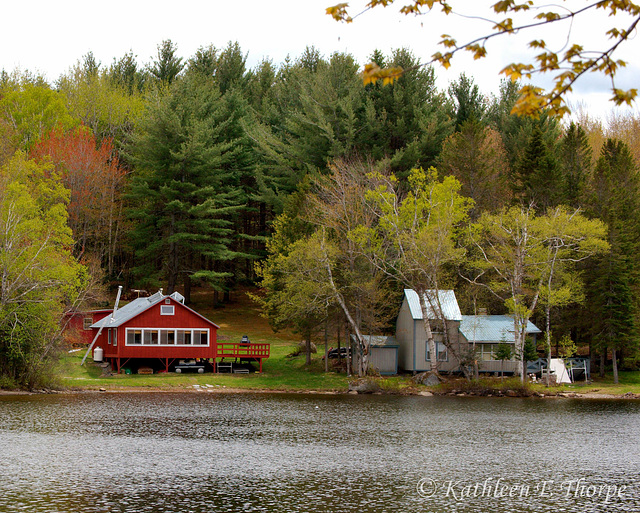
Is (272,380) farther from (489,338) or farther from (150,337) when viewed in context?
(489,338)

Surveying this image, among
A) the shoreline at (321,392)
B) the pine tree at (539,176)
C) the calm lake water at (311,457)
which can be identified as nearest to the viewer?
the calm lake water at (311,457)

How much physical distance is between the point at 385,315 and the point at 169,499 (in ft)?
117

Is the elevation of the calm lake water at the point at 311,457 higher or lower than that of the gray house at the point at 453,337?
lower

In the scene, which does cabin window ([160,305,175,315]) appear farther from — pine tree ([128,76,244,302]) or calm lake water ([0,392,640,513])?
calm lake water ([0,392,640,513])

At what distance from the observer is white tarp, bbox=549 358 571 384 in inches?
1778

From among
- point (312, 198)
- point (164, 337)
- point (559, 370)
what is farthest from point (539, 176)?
point (164, 337)

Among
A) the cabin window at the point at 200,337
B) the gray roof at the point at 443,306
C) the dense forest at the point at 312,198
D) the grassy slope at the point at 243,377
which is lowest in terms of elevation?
the grassy slope at the point at 243,377

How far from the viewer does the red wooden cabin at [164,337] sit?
→ 4647 cm

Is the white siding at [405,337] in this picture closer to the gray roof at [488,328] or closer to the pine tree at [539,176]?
the gray roof at [488,328]

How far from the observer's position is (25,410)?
30078 mm

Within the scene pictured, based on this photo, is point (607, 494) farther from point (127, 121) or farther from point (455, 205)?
point (127, 121)

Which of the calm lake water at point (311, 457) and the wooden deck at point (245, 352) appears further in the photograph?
the wooden deck at point (245, 352)

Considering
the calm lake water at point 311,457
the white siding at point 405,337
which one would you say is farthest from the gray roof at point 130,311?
the white siding at point 405,337

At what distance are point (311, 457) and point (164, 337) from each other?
91.9ft
